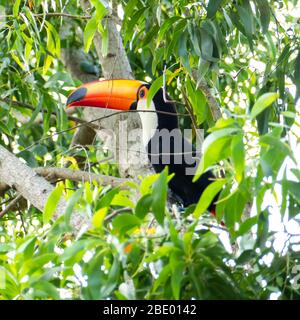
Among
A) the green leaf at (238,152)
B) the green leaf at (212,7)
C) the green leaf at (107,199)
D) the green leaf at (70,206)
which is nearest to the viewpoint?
the green leaf at (238,152)

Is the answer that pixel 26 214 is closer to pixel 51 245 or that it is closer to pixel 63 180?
pixel 63 180

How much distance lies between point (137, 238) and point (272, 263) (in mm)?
339

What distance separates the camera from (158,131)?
4.01 m

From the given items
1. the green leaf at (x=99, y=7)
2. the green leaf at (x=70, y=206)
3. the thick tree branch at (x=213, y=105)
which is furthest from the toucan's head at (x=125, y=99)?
the green leaf at (x=70, y=206)

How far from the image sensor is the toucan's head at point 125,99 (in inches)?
146

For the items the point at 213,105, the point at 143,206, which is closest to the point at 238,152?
the point at 143,206

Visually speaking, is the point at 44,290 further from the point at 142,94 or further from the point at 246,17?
the point at 142,94

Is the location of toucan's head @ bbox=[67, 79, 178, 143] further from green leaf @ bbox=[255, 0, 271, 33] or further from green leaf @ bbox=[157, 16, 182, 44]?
green leaf @ bbox=[255, 0, 271, 33]

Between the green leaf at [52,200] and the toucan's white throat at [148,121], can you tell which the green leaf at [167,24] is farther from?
the toucan's white throat at [148,121]

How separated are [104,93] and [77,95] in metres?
0.14

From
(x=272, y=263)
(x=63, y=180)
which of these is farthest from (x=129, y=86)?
(x=272, y=263)

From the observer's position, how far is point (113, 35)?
3414mm

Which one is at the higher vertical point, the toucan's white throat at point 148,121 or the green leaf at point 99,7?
the green leaf at point 99,7

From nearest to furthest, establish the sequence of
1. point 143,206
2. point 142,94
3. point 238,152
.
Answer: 1. point 238,152
2. point 143,206
3. point 142,94
